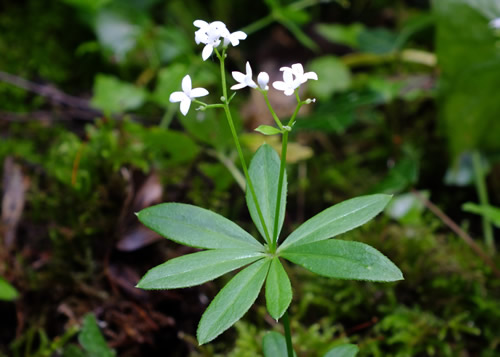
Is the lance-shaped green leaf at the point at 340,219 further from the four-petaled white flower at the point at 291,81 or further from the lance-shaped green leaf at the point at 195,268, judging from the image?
the four-petaled white flower at the point at 291,81

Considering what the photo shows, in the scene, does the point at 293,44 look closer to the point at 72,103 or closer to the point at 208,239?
the point at 72,103

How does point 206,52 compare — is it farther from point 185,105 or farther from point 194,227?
point 194,227

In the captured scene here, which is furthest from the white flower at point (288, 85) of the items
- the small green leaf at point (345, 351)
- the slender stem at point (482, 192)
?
the slender stem at point (482, 192)

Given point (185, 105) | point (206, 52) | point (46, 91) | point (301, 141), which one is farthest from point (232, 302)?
point (46, 91)

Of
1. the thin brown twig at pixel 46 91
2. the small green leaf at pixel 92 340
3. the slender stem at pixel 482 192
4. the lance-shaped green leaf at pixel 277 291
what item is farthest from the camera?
the thin brown twig at pixel 46 91

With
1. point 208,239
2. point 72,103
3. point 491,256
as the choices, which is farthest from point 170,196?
point 491,256

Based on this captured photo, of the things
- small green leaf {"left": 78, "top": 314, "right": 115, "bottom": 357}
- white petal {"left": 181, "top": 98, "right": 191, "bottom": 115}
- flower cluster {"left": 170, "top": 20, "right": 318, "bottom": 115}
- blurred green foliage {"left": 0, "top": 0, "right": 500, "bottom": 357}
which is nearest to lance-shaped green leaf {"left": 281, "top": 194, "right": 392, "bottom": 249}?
flower cluster {"left": 170, "top": 20, "right": 318, "bottom": 115}

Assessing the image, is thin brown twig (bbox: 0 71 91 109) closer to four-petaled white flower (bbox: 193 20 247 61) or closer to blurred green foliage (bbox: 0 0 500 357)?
blurred green foliage (bbox: 0 0 500 357)
